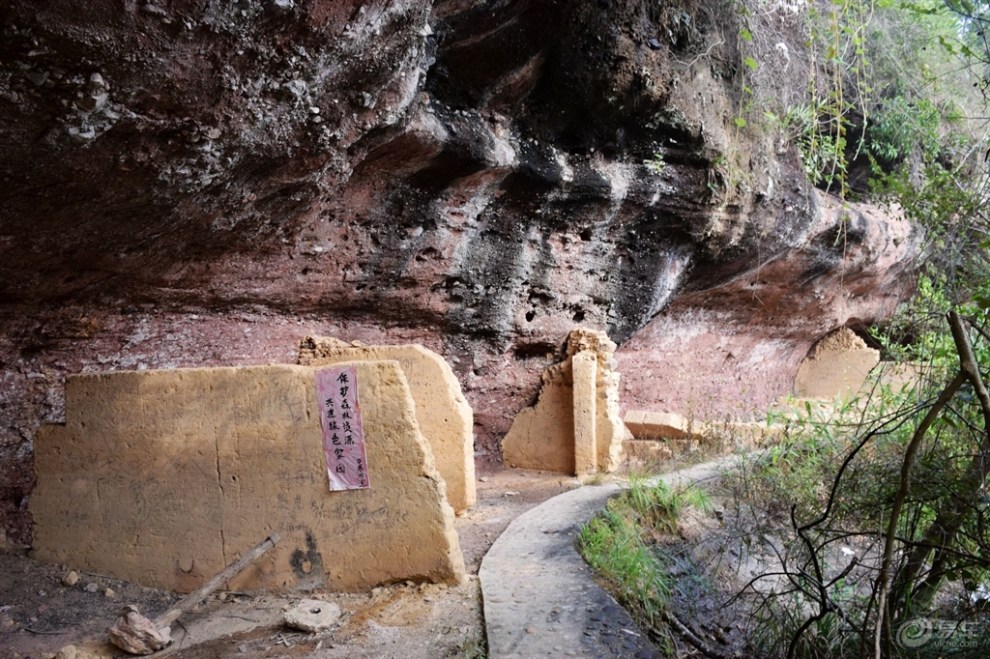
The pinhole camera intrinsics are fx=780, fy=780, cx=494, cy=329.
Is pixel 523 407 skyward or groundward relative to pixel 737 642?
skyward

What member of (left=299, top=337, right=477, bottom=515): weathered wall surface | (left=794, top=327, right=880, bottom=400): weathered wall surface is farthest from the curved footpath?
(left=794, top=327, right=880, bottom=400): weathered wall surface

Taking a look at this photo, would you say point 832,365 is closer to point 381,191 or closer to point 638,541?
point 638,541

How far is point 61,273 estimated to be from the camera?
481cm

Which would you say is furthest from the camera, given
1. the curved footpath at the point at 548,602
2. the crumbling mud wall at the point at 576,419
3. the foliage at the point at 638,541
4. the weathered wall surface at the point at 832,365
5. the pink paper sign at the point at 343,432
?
the weathered wall surface at the point at 832,365

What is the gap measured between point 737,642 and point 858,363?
1024 cm

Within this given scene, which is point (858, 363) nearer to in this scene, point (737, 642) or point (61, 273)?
point (737, 642)

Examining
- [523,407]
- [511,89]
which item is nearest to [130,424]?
[511,89]

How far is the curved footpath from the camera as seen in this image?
11.1 feet

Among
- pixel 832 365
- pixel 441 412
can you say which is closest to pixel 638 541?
pixel 441 412

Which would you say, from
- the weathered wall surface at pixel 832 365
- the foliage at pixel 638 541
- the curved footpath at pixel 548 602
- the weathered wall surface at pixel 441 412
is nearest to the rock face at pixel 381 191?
the weathered wall surface at pixel 441 412

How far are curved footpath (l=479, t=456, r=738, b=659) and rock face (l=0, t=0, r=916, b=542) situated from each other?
1.98 m

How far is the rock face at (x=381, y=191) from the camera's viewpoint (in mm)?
3586

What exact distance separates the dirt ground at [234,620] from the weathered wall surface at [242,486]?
99mm

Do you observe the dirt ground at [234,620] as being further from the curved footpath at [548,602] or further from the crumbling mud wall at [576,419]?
the crumbling mud wall at [576,419]
